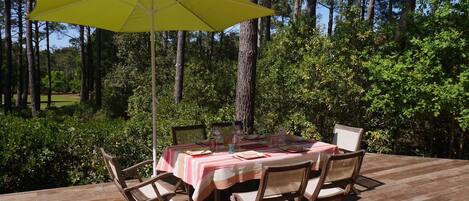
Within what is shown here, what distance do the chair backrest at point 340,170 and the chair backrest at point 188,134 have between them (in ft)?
6.38

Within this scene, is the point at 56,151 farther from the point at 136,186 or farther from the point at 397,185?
the point at 397,185

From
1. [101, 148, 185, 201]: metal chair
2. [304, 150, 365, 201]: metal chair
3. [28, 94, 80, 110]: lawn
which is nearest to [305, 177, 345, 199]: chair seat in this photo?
[304, 150, 365, 201]: metal chair

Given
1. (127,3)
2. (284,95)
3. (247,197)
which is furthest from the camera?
(284,95)

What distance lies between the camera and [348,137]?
5.46 m

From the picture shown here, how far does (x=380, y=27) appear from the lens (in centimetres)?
910

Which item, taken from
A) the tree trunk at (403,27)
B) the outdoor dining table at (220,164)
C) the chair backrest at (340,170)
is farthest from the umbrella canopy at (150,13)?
the tree trunk at (403,27)

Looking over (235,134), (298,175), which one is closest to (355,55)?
(235,134)

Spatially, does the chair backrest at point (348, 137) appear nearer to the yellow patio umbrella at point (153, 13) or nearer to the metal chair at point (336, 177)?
the metal chair at point (336, 177)

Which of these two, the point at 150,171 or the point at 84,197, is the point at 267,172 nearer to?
the point at 84,197

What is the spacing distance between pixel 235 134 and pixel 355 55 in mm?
4734

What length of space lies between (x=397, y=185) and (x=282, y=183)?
2870 mm

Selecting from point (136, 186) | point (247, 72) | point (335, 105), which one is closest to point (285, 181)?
point (136, 186)

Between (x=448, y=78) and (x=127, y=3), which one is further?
(x=448, y=78)

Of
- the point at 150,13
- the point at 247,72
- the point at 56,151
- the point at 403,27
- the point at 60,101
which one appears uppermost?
the point at 403,27
